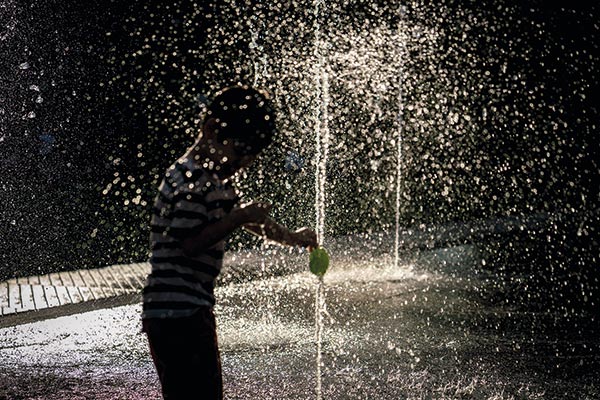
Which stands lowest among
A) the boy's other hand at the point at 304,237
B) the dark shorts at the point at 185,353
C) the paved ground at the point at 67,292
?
the paved ground at the point at 67,292

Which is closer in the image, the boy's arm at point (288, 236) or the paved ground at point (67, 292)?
the boy's arm at point (288, 236)

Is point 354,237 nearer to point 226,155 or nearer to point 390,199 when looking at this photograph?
point 390,199

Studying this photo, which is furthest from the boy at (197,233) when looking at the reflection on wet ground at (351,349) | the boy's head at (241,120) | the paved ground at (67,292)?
the paved ground at (67,292)

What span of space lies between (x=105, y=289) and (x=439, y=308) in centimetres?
319

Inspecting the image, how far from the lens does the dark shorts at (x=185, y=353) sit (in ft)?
8.66

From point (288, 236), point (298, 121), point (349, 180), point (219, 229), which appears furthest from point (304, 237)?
point (298, 121)

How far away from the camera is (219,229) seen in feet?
8.50

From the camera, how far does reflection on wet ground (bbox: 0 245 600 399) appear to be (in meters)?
4.88

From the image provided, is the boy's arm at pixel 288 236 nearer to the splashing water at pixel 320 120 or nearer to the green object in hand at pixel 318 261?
the green object in hand at pixel 318 261

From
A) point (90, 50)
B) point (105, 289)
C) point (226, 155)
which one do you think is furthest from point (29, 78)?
point (226, 155)

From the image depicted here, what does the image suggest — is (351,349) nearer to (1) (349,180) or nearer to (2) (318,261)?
(2) (318,261)

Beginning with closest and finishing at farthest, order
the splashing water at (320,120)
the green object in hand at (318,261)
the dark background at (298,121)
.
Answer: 1. the green object in hand at (318,261)
2. the dark background at (298,121)
3. the splashing water at (320,120)

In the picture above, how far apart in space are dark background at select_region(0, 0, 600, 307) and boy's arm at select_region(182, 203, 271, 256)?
290 inches

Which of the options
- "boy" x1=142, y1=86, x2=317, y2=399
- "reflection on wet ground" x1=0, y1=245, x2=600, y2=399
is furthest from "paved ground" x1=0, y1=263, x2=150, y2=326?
"boy" x1=142, y1=86, x2=317, y2=399
